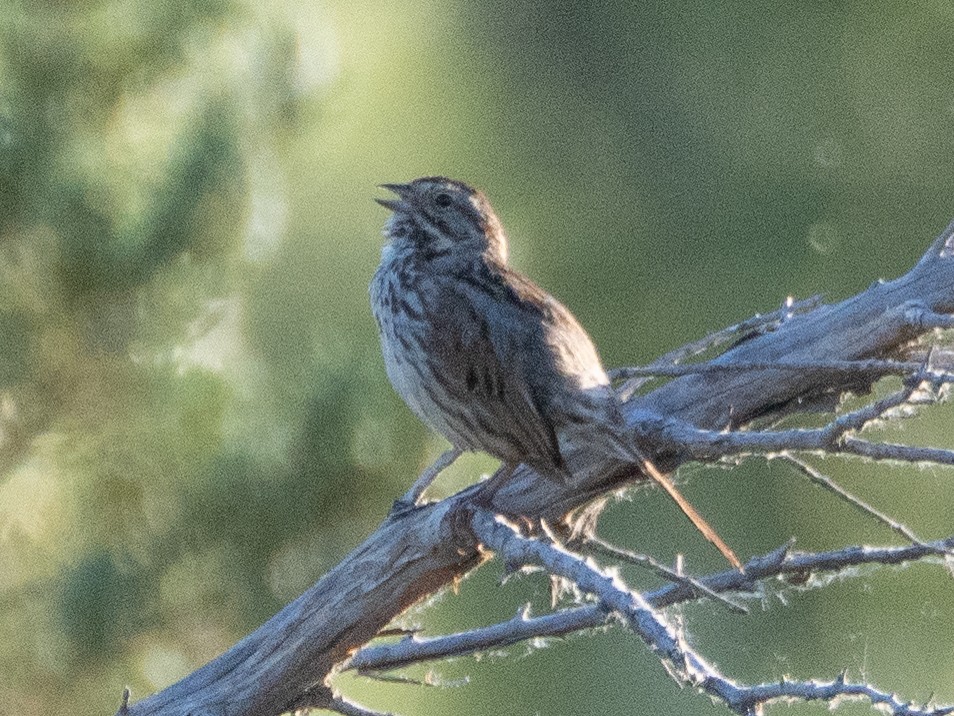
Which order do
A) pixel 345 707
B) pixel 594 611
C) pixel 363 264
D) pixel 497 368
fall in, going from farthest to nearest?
pixel 363 264, pixel 497 368, pixel 345 707, pixel 594 611

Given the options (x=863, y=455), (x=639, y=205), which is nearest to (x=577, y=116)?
(x=639, y=205)

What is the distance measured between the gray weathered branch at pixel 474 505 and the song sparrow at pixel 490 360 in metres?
0.08

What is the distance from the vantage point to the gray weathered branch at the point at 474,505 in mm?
3023

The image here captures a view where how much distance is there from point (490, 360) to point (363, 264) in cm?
340

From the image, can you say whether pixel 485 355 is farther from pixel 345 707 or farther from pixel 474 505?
pixel 345 707

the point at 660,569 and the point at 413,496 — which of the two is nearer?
the point at 660,569

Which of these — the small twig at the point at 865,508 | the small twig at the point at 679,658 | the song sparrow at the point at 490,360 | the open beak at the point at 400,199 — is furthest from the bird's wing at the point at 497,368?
the small twig at the point at 679,658

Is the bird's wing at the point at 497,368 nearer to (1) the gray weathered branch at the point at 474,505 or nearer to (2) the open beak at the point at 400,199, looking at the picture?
(1) the gray weathered branch at the point at 474,505

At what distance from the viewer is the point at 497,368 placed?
3.25 meters

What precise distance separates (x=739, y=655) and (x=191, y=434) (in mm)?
4700

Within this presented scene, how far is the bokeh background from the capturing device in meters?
3.96

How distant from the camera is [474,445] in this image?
333cm

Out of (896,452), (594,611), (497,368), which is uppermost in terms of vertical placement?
(497,368)

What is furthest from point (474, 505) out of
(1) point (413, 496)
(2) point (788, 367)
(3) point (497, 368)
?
(2) point (788, 367)
